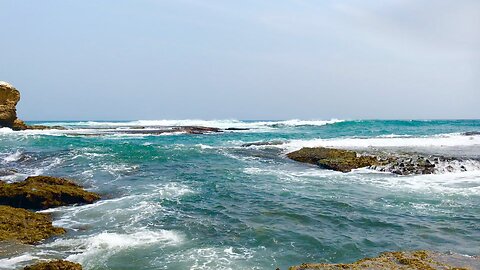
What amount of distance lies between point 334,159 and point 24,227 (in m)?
15.7

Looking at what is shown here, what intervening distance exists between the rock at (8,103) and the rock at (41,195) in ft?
125

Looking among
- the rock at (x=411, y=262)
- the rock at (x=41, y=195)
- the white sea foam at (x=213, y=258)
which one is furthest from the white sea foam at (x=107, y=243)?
the rock at (x=41, y=195)

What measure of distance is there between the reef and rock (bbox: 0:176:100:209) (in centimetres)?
1218

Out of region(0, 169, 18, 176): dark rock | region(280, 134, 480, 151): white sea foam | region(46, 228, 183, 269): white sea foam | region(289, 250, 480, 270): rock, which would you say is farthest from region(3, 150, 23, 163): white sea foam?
region(289, 250, 480, 270): rock

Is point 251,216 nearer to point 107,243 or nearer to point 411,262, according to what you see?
point 107,243

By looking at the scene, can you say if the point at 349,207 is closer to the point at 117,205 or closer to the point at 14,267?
the point at 117,205

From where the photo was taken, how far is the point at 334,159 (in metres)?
21.5

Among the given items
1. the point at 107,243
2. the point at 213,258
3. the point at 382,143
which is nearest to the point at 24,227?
the point at 107,243

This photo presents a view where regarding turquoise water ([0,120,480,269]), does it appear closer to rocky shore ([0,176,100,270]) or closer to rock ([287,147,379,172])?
rocky shore ([0,176,100,270])

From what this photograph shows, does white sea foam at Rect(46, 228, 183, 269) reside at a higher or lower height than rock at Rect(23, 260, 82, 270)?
lower

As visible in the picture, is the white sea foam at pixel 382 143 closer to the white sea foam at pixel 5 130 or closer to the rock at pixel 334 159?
the rock at pixel 334 159

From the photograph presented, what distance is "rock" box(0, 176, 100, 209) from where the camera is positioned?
12688mm

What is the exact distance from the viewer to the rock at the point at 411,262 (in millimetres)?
7098

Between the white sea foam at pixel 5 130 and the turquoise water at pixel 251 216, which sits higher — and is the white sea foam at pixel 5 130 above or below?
above
